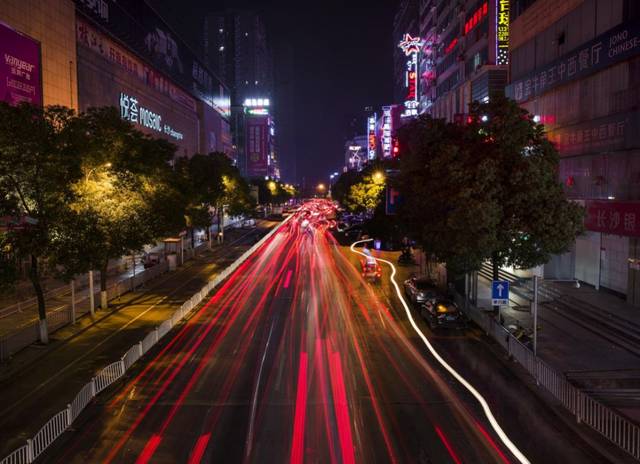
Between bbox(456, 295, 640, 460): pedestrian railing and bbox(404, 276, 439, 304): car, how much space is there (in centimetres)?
699

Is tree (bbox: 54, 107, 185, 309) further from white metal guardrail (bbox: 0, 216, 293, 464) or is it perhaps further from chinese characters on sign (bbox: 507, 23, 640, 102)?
chinese characters on sign (bbox: 507, 23, 640, 102)

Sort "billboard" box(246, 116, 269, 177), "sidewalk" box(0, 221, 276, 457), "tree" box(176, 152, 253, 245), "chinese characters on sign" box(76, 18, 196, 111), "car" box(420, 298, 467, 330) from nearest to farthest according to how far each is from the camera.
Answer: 1. "sidewalk" box(0, 221, 276, 457)
2. "car" box(420, 298, 467, 330)
3. "tree" box(176, 152, 253, 245)
4. "chinese characters on sign" box(76, 18, 196, 111)
5. "billboard" box(246, 116, 269, 177)

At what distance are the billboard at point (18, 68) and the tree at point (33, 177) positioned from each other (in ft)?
69.5

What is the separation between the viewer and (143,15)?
6656cm

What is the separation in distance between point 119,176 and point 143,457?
57.4ft

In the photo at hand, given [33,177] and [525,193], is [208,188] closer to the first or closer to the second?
[33,177]

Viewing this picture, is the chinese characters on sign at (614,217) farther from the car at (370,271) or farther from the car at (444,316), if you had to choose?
the car at (370,271)

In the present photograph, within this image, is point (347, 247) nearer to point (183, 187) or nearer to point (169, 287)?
point (183, 187)

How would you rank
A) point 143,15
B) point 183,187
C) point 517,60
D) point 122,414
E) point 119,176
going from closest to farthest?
point 122,414
point 119,176
point 517,60
point 183,187
point 143,15

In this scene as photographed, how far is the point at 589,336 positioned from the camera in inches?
827

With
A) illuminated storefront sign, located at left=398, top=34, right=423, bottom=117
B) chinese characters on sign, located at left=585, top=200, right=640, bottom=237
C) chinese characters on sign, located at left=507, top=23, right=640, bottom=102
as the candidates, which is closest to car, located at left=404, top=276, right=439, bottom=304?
chinese characters on sign, located at left=585, top=200, right=640, bottom=237

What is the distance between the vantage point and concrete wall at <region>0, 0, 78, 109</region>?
39.2 metres

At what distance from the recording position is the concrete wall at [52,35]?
39188 mm

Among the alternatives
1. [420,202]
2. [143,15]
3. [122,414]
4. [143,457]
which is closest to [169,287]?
[420,202]
